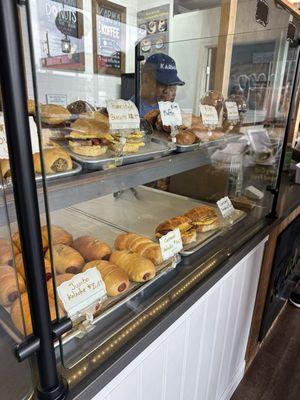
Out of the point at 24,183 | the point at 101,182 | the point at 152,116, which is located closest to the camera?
the point at 24,183

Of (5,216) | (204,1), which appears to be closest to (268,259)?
(5,216)

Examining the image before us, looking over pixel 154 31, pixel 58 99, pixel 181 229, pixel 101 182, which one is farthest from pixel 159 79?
pixel 101 182

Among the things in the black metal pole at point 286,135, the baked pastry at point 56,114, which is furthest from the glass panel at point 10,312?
the black metal pole at point 286,135

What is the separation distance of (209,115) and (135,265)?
27.3 inches

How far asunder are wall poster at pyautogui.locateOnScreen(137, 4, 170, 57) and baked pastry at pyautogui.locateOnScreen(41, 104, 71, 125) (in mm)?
711

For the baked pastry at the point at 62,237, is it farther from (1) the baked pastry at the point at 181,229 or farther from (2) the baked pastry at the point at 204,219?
(2) the baked pastry at the point at 204,219

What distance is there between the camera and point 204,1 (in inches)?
62.2

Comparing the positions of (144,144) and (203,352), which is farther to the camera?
(203,352)

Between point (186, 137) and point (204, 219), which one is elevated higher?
point (186, 137)

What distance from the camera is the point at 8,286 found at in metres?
0.64

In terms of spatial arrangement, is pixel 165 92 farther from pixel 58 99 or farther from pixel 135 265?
pixel 135 265

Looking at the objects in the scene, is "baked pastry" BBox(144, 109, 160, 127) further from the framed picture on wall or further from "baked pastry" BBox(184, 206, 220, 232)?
"baked pastry" BBox(184, 206, 220, 232)

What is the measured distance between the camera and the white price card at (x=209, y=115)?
45.4 inches

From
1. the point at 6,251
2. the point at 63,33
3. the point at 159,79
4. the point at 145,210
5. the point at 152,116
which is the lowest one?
the point at 145,210
